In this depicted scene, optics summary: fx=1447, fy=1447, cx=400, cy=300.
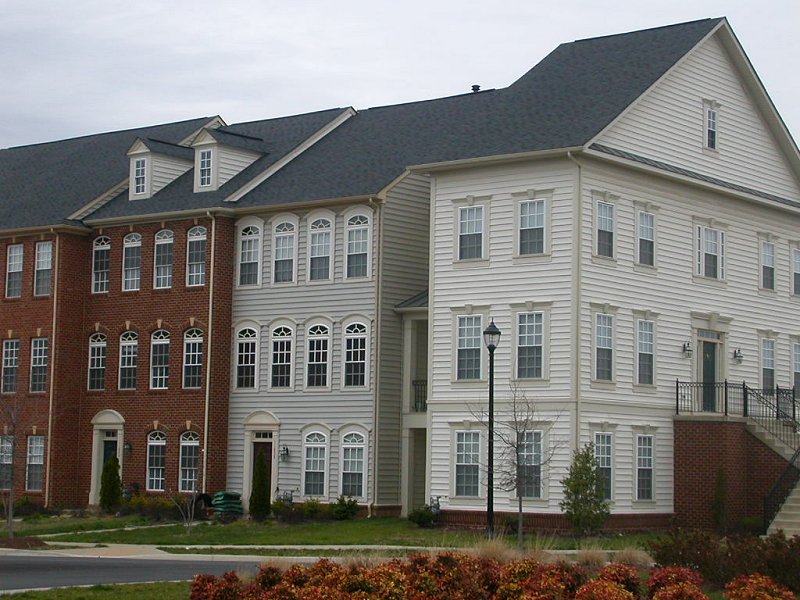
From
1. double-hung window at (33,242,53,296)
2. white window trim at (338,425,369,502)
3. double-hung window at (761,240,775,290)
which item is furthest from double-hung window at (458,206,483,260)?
double-hung window at (33,242,53,296)

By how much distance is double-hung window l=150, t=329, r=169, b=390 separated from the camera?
154 feet

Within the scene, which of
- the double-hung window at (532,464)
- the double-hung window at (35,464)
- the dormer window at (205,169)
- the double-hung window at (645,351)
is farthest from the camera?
the double-hung window at (35,464)

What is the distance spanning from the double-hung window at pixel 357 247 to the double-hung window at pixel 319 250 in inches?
28.1

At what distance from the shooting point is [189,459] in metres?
45.6

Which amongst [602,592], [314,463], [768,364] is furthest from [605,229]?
[602,592]

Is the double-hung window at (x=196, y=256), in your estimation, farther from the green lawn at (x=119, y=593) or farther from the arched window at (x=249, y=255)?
the green lawn at (x=119, y=593)

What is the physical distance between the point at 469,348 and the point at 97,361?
15.8 m

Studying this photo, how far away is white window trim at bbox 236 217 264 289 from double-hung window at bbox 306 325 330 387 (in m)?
2.74

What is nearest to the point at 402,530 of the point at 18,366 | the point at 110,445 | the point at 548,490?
the point at 548,490

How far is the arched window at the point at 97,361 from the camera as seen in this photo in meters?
48.8

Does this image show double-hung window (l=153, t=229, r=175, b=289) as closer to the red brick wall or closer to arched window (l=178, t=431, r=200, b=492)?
A: arched window (l=178, t=431, r=200, b=492)

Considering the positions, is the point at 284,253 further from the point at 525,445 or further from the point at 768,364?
the point at 768,364

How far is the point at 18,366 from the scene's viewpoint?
5003 cm

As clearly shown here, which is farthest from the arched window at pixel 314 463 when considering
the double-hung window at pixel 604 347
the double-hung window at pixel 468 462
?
the double-hung window at pixel 604 347
